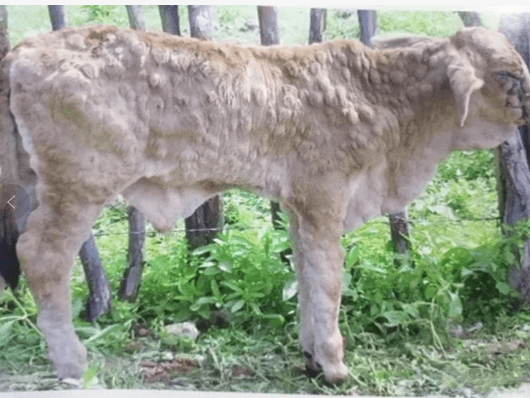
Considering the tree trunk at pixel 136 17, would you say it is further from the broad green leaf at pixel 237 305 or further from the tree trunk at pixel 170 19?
the broad green leaf at pixel 237 305

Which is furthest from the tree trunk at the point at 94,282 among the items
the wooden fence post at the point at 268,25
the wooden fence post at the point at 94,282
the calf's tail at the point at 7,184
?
the wooden fence post at the point at 268,25

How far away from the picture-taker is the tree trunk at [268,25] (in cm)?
350

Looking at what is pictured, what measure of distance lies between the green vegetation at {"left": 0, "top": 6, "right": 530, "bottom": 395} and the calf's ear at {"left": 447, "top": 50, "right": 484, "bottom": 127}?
0.25 metres

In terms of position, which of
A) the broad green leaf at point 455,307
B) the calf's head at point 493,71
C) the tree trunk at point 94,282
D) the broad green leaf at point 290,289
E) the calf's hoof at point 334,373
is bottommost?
the calf's hoof at point 334,373

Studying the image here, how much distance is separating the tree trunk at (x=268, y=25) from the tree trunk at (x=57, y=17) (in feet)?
2.65

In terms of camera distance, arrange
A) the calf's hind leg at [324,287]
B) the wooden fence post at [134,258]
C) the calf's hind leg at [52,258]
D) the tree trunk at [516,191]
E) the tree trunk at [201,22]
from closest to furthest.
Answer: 1. the calf's hind leg at [52,258]
2. the calf's hind leg at [324,287]
3. the tree trunk at [201,22]
4. the wooden fence post at [134,258]
5. the tree trunk at [516,191]

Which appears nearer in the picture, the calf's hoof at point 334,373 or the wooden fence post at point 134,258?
the calf's hoof at point 334,373

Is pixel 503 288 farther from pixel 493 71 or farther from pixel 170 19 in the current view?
pixel 170 19

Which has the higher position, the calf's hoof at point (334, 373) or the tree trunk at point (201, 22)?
the tree trunk at point (201, 22)

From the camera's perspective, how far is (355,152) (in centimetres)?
339

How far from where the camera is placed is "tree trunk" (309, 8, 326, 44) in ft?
11.5

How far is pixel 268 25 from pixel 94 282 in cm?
131

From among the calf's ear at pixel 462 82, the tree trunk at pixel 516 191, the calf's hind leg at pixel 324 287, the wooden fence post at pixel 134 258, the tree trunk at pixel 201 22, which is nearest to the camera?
the calf's ear at pixel 462 82

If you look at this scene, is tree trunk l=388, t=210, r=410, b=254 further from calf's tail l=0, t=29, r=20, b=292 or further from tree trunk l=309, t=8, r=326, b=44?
calf's tail l=0, t=29, r=20, b=292
